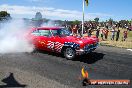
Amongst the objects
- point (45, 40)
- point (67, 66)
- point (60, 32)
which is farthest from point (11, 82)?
point (60, 32)

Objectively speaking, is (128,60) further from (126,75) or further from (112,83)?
(112,83)

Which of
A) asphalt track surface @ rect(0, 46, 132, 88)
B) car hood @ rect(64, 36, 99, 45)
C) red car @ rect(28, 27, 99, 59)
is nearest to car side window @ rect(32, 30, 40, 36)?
red car @ rect(28, 27, 99, 59)

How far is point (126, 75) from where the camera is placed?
400 inches

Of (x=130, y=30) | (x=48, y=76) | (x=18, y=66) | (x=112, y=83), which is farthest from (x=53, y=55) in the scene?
(x=130, y=30)

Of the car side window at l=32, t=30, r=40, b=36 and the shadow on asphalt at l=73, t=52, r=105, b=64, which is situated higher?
the car side window at l=32, t=30, r=40, b=36

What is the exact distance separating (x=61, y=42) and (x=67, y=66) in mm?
2090

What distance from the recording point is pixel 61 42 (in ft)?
43.9

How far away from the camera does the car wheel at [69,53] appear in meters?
13.1

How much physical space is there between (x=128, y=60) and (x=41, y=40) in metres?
4.84

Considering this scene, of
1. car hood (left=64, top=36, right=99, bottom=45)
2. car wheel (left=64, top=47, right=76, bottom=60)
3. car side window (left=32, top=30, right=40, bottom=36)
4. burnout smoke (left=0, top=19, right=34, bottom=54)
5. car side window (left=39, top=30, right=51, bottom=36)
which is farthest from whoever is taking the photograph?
burnout smoke (left=0, top=19, right=34, bottom=54)

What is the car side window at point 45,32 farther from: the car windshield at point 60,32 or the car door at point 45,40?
the car windshield at point 60,32

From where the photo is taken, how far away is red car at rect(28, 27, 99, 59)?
12812 millimetres

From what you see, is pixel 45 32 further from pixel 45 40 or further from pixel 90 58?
pixel 90 58

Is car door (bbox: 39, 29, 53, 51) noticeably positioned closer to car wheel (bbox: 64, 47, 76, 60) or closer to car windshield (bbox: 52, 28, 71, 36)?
car windshield (bbox: 52, 28, 71, 36)
